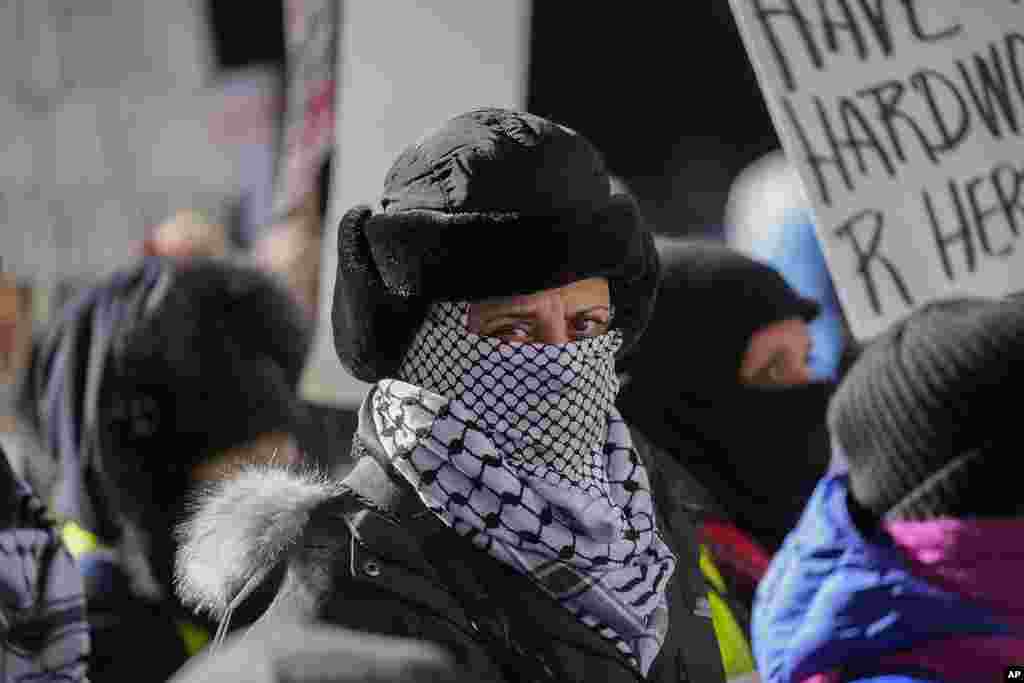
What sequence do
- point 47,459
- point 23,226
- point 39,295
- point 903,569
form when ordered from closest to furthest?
point 903,569 < point 47,459 < point 39,295 < point 23,226

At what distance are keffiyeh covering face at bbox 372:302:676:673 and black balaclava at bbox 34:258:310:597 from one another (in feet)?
3.88

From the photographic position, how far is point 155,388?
10.6 feet

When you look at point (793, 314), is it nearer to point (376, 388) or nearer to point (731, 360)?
point (731, 360)

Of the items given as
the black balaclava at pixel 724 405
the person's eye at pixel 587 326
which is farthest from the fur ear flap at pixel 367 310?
the black balaclava at pixel 724 405

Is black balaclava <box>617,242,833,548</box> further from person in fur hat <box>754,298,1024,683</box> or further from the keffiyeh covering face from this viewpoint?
the keffiyeh covering face

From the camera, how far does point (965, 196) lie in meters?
3.10

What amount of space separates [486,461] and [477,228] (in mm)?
328

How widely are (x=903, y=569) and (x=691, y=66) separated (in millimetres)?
5464

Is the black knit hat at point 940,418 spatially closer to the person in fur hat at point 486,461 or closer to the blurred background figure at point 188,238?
the person in fur hat at point 486,461

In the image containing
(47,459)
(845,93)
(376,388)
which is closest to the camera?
(376,388)

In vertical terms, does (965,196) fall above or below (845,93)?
below

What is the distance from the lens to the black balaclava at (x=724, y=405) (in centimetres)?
328

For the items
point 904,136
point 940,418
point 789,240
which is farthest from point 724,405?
point 789,240

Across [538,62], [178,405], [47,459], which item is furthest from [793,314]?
[538,62]
